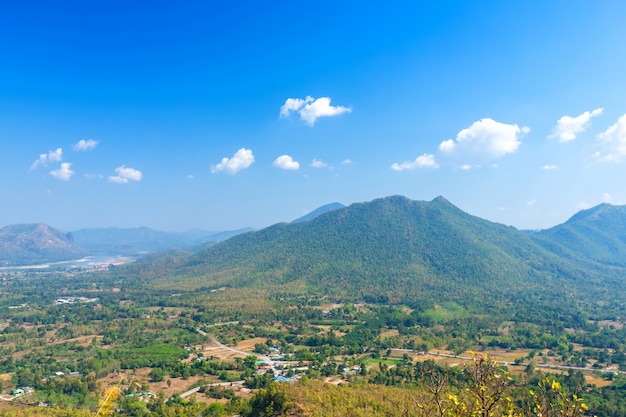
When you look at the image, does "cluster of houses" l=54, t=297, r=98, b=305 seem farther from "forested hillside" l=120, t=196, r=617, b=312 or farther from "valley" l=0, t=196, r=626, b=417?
"forested hillside" l=120, t=196, r=617, b=312

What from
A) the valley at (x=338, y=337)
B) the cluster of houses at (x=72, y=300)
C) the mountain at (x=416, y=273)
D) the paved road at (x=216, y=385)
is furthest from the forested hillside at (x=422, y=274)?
the paved road at (x=216, y=385)

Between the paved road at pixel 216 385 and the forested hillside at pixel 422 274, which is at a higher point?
the forested hillside at pixel 422 274

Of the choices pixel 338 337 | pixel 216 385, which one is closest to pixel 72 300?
pixel 338 337

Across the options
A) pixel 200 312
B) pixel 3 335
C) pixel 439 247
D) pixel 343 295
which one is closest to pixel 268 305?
Answer: pixel 200 312

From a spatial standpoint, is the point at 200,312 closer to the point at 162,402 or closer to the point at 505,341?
the point at 162,402

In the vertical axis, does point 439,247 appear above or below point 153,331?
above

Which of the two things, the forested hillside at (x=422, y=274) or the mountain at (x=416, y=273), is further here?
the mountain at (x=416, y=273)

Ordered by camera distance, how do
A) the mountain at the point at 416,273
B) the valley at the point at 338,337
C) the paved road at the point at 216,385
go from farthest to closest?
the mountain at the point at 416,273 → the paved road at the point at 216,385 → the valley at the point at 338,337

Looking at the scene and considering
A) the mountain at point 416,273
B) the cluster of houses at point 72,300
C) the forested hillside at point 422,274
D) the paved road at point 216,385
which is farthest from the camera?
the mountain at point 416,273

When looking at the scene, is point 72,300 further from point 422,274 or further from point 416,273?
point 422,274

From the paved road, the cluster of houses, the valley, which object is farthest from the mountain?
the paved road

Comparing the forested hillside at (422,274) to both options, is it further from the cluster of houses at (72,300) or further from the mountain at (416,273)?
the cluster of houses at (72,300)
